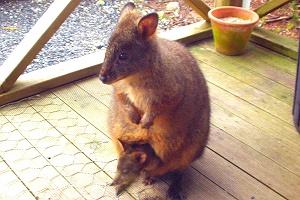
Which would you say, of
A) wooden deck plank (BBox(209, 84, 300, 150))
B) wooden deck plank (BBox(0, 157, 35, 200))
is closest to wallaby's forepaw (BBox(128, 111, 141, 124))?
wooden deck plank (BBox(0, 157, 35, 200))

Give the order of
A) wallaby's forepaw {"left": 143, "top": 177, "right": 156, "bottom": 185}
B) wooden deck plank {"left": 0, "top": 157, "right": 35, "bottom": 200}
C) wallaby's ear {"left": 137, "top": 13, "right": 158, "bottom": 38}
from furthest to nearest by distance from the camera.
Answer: wallaby's forepaw {"left": 143, "top": 177, "right": 156, "bottom": 185}
wooden deck plank {"left": 0, "top": 157, "right": 35, "bottom": 200}
wallaby's ear {"left": 137, "top": 13, "right": 158, "bottom": 38}

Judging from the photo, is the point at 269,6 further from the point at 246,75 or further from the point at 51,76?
the point at 51,76

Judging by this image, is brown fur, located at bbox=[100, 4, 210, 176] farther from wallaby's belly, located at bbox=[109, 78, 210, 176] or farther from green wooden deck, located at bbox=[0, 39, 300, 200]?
green wooden deck, located at bbox=[0, 39, 300, 200]

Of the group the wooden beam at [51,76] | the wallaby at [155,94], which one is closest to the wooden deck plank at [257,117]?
the wallaby at [155,94]

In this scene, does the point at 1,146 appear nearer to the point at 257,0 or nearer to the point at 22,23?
the point at 22,23

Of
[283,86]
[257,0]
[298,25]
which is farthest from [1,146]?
[257,0]

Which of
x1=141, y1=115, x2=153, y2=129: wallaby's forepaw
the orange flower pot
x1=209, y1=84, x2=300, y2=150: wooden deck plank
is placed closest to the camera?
x1=141, y1=115, x2=153, y2=129: wallaby's forepaw

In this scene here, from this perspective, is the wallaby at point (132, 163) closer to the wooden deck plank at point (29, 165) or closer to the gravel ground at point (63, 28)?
the wooden deck plank at point (29, 165)
